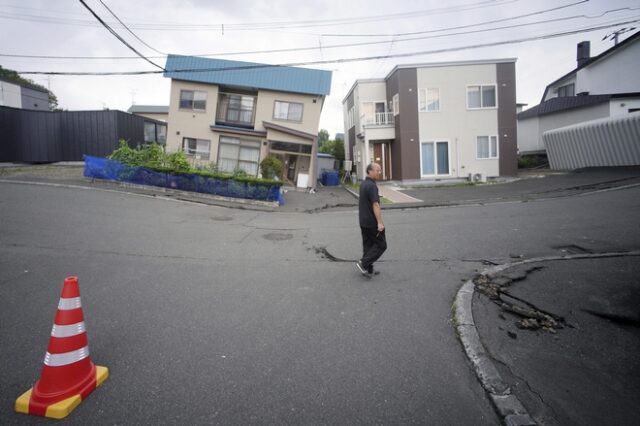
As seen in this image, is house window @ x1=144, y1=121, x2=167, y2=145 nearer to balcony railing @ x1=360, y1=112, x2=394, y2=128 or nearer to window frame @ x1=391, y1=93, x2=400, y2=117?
balcony railing @ x1=360, y1=112, x2=394, y2=128

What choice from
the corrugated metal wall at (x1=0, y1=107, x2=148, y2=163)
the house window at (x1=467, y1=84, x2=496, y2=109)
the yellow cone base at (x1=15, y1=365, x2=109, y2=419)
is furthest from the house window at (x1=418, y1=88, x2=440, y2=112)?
the yellow cone base at (x1=15, y1=365, x2=109, y2=419)

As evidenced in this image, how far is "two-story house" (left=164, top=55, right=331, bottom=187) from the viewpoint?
2148cm

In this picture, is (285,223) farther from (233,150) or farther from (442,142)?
(442,142)

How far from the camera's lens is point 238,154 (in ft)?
72.3

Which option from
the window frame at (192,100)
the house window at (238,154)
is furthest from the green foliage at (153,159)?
the window frame at (192,100)

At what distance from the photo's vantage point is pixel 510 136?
21.4 metres

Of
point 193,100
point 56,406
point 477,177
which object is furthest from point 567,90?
point 56,406

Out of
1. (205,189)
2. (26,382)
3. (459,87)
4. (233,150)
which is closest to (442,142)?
(459,87)

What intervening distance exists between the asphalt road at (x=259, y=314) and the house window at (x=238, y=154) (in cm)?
1280

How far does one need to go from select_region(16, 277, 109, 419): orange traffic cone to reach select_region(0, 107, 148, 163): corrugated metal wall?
24257mm

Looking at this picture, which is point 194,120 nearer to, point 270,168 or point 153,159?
point 153,159

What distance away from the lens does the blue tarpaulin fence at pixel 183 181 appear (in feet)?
48.5

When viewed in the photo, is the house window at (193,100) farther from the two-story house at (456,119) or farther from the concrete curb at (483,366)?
the concrete curb at (483,366)

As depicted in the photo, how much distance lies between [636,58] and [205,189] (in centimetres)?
3358
